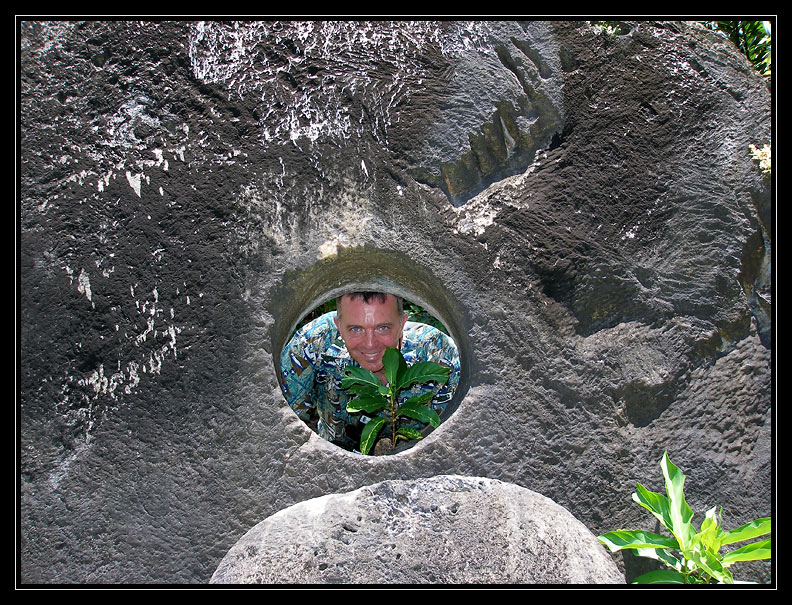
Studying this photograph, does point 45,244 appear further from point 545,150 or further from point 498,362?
point 545,150

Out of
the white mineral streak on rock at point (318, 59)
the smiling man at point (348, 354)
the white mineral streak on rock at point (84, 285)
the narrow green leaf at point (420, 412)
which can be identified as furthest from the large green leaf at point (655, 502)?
the white mineral streak on rock at point (84, 285)

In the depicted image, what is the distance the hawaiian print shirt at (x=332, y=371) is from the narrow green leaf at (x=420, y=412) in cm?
93

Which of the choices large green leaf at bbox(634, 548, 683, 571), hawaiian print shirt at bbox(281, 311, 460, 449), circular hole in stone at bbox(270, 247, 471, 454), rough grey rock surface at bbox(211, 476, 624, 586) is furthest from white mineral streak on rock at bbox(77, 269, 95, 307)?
large green leaf at bbox(634, 548, 683, 571)

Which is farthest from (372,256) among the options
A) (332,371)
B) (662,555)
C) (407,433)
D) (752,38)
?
(752,38)

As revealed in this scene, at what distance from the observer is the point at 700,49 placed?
8.32ft

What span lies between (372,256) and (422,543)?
1.08m

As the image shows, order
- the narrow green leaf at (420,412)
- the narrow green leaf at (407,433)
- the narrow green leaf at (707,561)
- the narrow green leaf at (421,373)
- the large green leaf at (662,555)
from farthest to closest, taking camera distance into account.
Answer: the narrow green leaf at (407,433) < the narrow green leaf at (421,373) < the narrow green leaf at (420,412) < the large green leaf at (662,555) < the narrow green leaf at (707,561)

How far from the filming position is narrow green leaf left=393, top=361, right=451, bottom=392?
117 inches

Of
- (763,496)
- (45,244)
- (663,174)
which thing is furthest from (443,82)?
(763,496)

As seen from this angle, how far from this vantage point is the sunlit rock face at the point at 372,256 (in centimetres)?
222

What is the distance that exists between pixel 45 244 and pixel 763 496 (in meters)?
2.65

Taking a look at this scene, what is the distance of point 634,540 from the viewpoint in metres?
2.03

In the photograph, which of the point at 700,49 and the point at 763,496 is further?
the point at 700,49

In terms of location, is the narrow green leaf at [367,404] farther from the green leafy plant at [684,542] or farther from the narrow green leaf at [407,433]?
the green leafy plant at [684,542]
